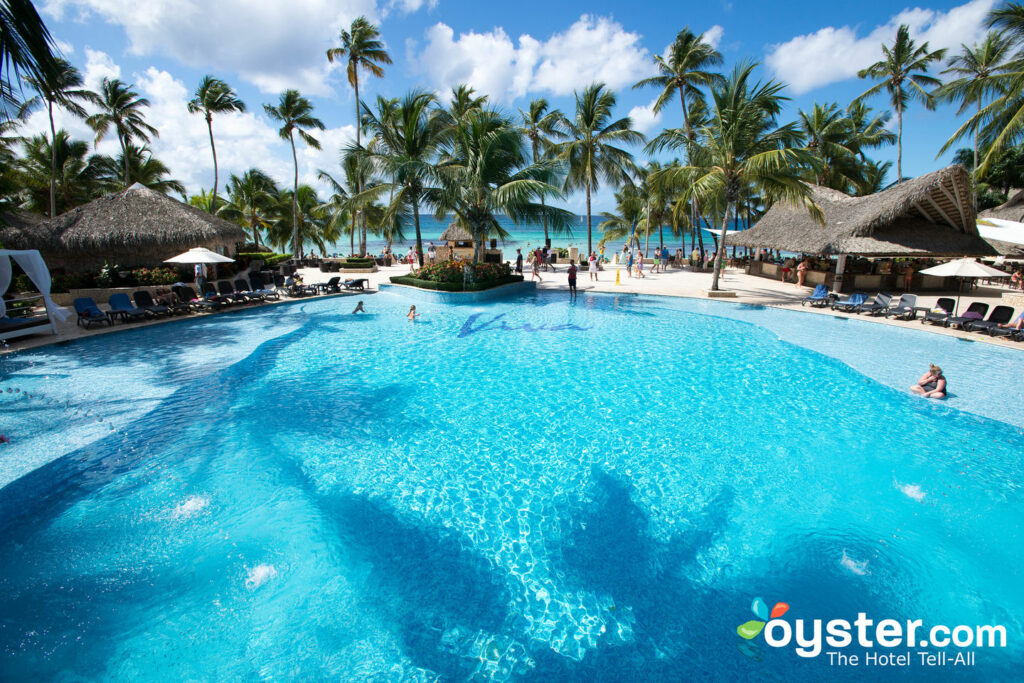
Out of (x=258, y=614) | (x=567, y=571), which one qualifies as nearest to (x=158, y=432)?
(x=258, y=614)

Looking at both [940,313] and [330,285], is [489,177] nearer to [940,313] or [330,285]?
[330,285]

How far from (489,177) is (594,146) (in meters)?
10.5

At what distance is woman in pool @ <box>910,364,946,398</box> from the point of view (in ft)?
26.1

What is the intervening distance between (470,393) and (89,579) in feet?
18.5

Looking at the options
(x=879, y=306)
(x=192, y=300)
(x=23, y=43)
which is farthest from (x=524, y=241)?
(x=23, y=43)

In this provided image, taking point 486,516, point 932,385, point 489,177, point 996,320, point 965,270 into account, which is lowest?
point 486,516

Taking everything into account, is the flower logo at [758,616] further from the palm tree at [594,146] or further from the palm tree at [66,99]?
the palm tree at [66,99]

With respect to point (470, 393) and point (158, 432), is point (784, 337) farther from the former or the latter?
point (158, 432)

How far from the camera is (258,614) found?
390 centimetres

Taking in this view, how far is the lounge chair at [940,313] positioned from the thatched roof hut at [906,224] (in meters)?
4.84

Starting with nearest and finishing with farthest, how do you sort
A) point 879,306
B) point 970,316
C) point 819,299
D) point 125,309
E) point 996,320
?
point 996,320 < point 970,316 < point 125,309 < point 879,306 < point 819,299

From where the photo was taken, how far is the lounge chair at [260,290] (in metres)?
17.5

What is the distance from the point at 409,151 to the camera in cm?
2016

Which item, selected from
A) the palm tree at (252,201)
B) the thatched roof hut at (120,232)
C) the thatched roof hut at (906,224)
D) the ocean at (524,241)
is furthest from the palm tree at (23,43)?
the ocean at (524,241)
